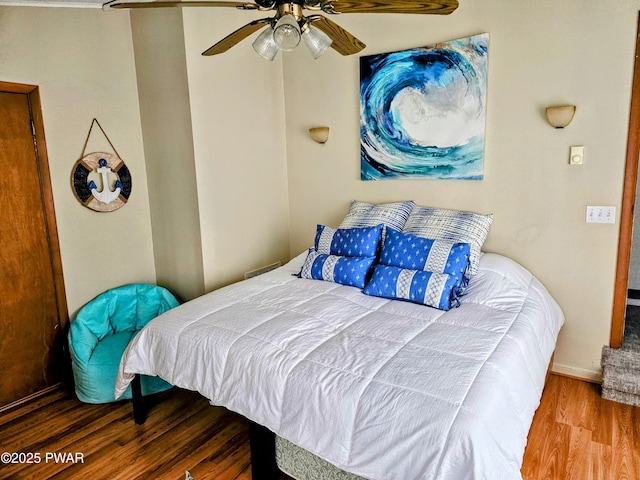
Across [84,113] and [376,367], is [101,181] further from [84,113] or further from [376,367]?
[376,367]

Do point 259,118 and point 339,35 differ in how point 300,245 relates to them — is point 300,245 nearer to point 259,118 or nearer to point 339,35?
point 259,118

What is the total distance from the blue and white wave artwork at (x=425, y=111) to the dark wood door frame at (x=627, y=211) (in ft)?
2.65

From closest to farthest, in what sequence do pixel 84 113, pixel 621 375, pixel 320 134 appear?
pixel 621 375 → pixel 84 113 → pixel 320 134

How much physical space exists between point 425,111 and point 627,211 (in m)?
1.40

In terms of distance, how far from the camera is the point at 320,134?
3.39 metres

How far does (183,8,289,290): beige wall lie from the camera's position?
293 centimetres

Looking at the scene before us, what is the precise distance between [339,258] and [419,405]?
54.3 inches

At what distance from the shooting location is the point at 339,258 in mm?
2695

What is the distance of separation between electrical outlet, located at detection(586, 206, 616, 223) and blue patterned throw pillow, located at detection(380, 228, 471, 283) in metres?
0.82

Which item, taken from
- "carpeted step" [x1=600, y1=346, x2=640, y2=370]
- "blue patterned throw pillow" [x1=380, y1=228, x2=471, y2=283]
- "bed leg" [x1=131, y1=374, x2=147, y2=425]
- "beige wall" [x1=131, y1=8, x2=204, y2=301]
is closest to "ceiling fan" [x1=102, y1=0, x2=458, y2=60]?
"beige wall" [x1=131, y1=8, x2=204, y2=301]

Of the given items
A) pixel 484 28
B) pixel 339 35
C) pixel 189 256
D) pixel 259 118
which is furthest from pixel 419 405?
pixel 259 118

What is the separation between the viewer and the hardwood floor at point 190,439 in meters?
1.99

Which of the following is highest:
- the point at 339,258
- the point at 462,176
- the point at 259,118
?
the point at 259,118

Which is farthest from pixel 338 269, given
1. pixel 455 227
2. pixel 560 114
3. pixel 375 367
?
pixel 560 114
